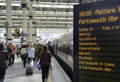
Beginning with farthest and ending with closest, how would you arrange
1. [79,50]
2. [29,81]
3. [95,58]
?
[29,81] → [79,50] → [95,58]

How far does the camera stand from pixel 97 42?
5.20 metres

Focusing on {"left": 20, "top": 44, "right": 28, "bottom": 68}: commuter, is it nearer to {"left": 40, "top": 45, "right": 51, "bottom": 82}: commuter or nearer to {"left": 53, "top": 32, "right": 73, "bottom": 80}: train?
{"left": 53, "top": 32, "right": 73, "bottom": 80}: train

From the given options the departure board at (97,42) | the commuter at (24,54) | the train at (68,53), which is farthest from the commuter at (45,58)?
the commuter at (24,54)

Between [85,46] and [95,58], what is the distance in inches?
12.7

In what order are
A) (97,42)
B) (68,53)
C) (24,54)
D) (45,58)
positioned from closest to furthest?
(97,42) → (45,58) → (68,53) → (24,54)

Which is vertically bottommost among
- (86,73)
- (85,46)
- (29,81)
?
(29,81)

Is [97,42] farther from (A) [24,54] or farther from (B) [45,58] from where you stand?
(A) [24,54]

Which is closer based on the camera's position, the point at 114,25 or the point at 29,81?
the point at 114,25

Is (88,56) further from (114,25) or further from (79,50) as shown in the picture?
(114,25)

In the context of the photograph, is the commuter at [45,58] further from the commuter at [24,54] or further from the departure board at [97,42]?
the commuter at [24,54]

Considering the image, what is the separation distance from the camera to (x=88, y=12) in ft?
17.6

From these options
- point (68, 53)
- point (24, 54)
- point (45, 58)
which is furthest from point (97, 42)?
point (24, 54)

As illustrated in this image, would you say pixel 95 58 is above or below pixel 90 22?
below

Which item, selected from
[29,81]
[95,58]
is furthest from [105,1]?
[29,81]
